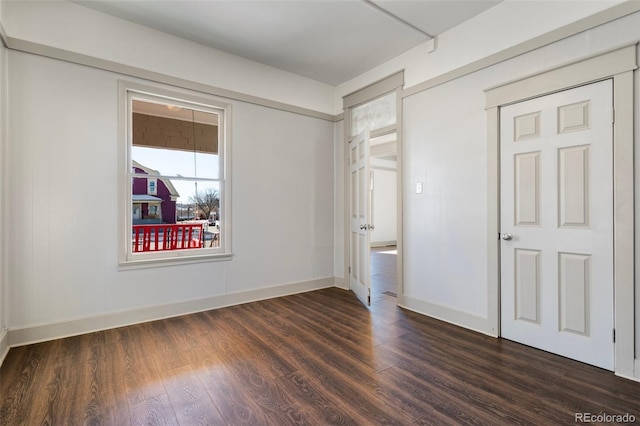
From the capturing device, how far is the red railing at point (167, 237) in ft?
11.0

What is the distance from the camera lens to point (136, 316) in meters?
3.21

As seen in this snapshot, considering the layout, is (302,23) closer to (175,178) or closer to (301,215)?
(175,178)

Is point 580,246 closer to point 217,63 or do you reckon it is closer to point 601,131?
point 601,131

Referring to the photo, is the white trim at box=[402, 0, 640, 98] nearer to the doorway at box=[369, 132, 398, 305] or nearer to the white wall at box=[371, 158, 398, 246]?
the doorway at box=[369, 132, 398, 305]

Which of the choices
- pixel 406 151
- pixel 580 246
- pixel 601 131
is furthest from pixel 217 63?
pixel 580 246

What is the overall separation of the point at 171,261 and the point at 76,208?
3.31ft

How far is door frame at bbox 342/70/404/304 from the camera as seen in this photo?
375 centimetres

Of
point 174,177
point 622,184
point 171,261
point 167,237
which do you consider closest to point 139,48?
point 174,177

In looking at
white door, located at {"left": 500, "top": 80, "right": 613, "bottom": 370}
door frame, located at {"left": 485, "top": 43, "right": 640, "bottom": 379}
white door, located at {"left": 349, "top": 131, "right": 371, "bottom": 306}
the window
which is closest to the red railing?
the window

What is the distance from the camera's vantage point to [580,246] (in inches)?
93.7

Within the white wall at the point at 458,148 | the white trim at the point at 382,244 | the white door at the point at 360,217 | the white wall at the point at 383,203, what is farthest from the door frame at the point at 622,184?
the white trim at the point at 382,244

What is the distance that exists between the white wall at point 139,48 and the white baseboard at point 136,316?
2.52 m

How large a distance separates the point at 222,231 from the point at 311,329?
64.6 inches

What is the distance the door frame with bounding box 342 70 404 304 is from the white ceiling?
0.34 meters
